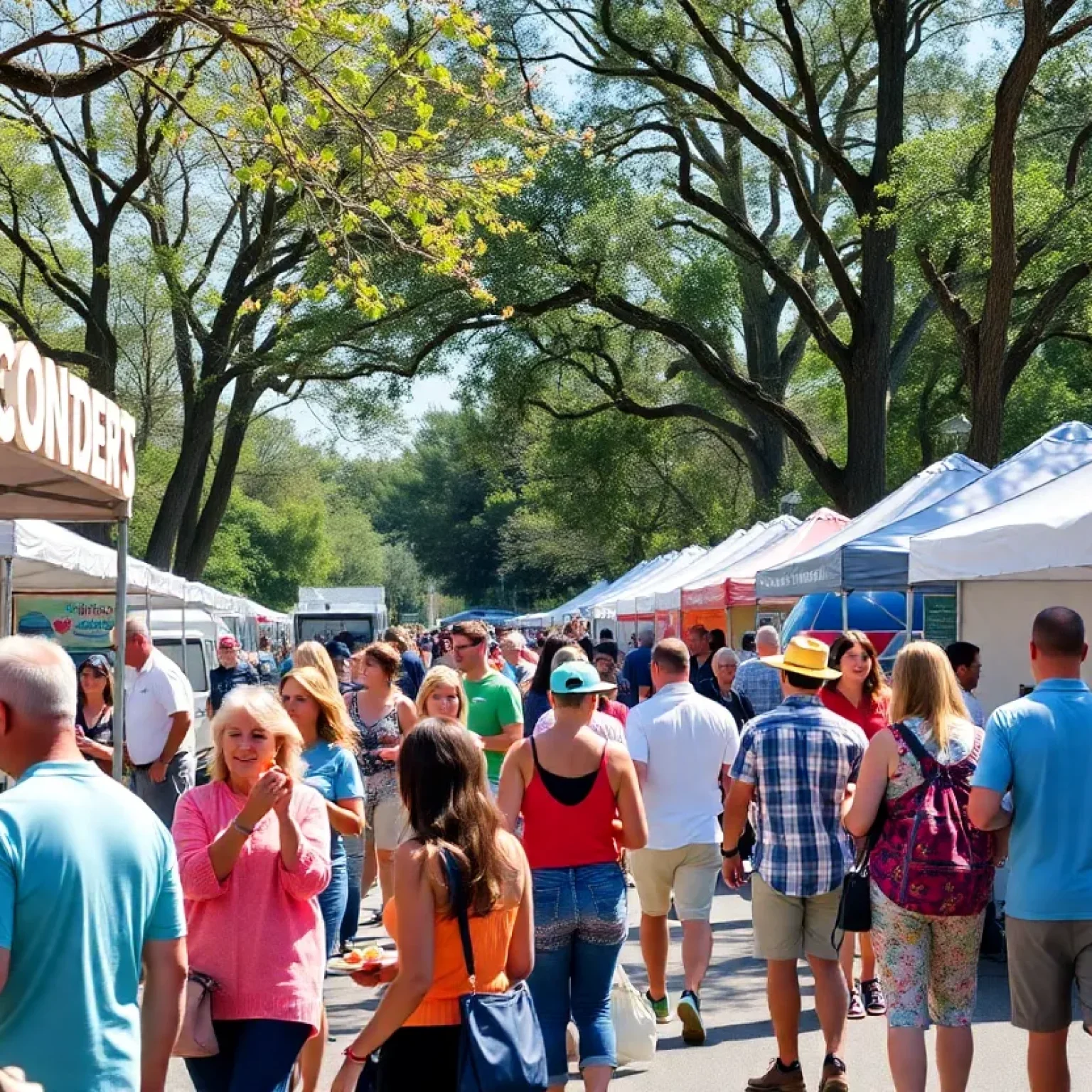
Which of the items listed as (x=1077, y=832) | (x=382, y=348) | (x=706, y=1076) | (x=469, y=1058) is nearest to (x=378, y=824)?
(x=706, y=1076)

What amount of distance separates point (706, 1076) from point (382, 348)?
21.1m

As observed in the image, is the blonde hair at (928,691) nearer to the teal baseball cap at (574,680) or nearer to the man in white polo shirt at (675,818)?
the teal baseball cap at (574,680)

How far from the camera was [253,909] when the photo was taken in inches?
183

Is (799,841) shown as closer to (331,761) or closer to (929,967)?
(929,967)

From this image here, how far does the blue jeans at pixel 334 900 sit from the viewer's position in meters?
6.41

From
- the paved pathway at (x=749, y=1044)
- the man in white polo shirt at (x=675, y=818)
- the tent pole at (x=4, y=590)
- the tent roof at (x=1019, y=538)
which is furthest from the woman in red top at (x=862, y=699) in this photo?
the tent pole at (x=4, y=590)

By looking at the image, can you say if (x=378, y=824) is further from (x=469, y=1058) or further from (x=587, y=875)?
(x=469, y=1058)

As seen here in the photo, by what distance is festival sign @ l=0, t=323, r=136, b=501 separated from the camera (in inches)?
221

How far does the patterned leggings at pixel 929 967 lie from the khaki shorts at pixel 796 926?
0.81 metres

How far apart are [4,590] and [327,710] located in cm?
392

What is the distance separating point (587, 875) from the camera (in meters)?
6.02

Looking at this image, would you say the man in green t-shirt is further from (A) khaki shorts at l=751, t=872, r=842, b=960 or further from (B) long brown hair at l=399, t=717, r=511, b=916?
(B) long brown hair at l=399, t=717, r=511, b=916

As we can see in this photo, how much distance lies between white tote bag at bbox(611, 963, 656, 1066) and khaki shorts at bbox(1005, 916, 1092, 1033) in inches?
76.2

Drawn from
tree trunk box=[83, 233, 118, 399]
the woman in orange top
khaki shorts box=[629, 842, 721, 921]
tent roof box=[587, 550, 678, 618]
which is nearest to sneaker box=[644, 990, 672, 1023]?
khaki shorts box=[629, 842, 721, 921]
